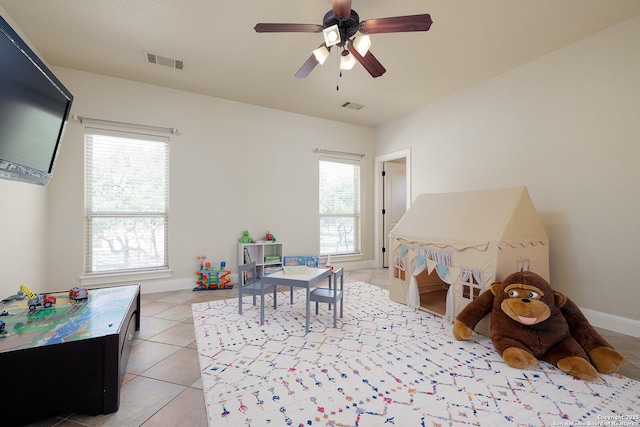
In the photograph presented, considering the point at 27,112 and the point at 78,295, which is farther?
the point at 78,295

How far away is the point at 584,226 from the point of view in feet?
9.05

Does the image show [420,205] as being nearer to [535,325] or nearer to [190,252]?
[535,325]

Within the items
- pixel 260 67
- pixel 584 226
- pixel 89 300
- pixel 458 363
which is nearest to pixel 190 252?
pixel 89 300

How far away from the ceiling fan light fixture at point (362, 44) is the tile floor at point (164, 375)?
2.61 metres

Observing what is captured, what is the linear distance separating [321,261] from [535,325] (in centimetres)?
337

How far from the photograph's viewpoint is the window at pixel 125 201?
3.47 meters

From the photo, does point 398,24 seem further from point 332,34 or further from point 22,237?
point 22,237

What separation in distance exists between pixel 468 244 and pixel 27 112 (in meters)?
3.46

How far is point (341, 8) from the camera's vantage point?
→ 1.87 metres

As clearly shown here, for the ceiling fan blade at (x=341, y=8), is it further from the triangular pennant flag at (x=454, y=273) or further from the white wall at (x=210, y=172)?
the white wall at (x=210, y=172)

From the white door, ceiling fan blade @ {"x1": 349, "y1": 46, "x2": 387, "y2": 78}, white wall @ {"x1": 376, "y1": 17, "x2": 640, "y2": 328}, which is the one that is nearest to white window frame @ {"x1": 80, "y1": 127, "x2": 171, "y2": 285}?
ceiling fan blade @ {"x1": 349, "y1": 46, "x2": 387, "y2": 78}

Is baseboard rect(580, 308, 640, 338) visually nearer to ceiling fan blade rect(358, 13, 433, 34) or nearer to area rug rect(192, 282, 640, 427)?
area rug rect(192, 282, 640, 427)

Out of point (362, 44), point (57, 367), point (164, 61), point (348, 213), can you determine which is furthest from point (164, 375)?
point (348, 213)

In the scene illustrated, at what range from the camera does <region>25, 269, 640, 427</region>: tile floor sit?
1427mm
